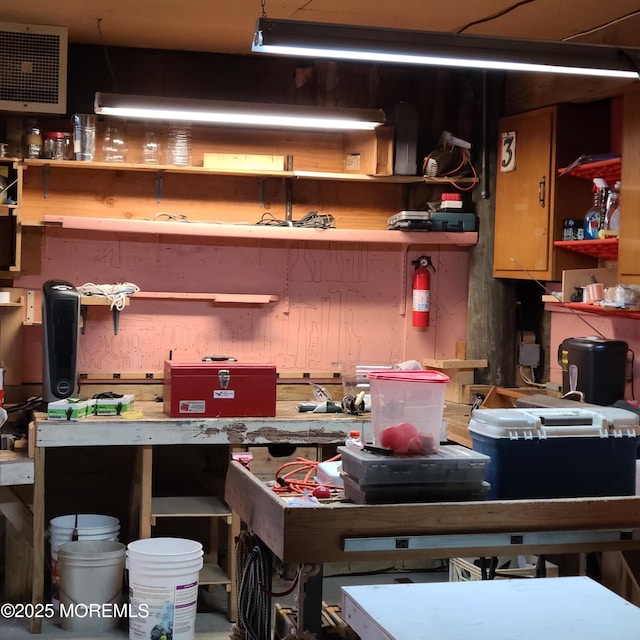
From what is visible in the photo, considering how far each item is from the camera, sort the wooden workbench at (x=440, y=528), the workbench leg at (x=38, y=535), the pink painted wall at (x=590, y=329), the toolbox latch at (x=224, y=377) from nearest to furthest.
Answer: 1. the wooden workbench at (x=440, y=528)
2. the workbench leg at (x=38, y=535)
3. the toolbox latch at (x=224, y=377)
4. the pink painted wall at (x=590, y=329)

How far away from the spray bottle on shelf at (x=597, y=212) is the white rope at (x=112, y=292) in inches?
95.0

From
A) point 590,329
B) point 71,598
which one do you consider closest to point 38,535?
point 71,598

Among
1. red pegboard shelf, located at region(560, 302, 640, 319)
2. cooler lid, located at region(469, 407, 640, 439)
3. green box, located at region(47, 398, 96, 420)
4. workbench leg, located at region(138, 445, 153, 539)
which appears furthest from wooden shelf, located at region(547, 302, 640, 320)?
green box, located at region(47, 398, 96, 420)

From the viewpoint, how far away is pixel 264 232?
205 inches

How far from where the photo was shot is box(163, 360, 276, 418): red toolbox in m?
4.51

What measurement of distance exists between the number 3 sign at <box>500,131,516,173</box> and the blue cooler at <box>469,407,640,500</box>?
10.1 ft

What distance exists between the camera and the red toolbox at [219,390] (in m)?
4.51

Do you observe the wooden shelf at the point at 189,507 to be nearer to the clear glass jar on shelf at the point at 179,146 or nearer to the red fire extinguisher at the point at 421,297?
the red fire extinguisher at the point at 421,297

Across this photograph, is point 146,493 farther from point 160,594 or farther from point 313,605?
point 313,605

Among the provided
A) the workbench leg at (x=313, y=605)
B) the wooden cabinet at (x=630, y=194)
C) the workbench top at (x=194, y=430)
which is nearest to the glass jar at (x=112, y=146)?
the workbench top at (x=194, y=430)

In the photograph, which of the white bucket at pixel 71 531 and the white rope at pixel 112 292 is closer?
the white bucket at pixel 71 531

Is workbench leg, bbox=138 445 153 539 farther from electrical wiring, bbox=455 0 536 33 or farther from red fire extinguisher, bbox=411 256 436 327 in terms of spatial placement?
electrical wiring, bbox=455 0 536 33

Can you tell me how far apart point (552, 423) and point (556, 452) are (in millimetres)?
74

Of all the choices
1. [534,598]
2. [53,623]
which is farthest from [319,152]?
[534,598]
